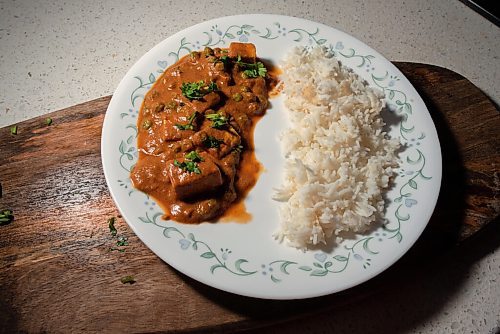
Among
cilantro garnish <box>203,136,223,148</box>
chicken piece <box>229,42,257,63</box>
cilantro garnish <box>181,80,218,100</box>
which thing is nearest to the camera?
cilantro garnish <box>203,136,223,148</box>

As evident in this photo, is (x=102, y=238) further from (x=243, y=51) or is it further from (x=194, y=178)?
(x=243, y=51)

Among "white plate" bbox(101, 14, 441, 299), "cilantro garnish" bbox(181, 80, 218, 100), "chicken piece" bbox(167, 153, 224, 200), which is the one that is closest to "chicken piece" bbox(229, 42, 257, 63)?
"white plate" bbox(101, 14, 441, 299)

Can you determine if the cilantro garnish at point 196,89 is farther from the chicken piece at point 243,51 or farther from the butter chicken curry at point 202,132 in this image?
the chicken piece at point 243,51

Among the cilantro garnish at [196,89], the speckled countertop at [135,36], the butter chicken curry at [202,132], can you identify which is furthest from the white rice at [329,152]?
the speckled countertop at [135,36]

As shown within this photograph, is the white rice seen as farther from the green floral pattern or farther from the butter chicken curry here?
the butter chicken curry

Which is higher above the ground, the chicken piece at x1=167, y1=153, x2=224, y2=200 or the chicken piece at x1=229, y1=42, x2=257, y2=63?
the chicken piece at x1=229, y1=42, x2=257, y2=63
